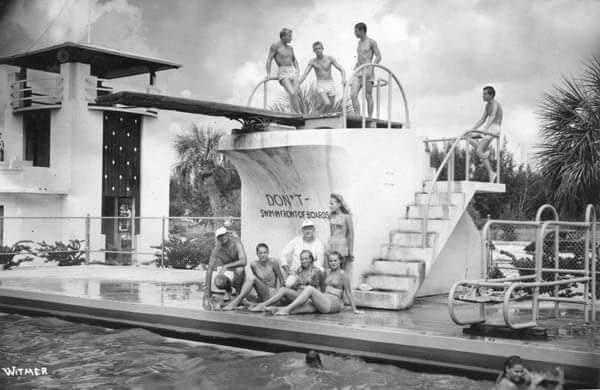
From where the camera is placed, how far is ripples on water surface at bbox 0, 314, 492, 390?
7.33 m

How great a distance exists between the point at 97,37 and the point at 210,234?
8.58 meters

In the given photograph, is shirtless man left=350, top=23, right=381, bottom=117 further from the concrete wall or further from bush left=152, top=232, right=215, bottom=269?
bush left=152, top=232, right=215, bottom=269

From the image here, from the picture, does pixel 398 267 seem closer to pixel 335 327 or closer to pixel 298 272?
pixel 298 272

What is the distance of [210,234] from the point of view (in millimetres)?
20500

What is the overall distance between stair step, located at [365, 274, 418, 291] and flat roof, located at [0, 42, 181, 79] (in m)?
12.6

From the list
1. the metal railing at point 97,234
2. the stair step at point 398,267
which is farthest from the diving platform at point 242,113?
the metal railing at point 97,234

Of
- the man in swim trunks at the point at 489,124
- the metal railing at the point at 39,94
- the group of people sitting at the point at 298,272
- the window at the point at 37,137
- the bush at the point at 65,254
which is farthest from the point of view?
the window at the point at 37,137

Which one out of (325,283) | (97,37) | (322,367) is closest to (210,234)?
(97,37)

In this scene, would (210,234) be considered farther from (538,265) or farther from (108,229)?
(538,265)

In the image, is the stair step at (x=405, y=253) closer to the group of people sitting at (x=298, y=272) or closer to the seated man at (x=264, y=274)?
the group of people sitting at (x=298, y=272)

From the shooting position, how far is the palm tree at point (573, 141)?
10711mm

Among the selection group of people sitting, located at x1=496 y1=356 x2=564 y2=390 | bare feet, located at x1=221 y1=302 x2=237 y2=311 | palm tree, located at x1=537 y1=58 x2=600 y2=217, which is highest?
palm tree, located at x1=537 y1=58 x2=600 y2=217

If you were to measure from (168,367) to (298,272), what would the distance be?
2.24 m

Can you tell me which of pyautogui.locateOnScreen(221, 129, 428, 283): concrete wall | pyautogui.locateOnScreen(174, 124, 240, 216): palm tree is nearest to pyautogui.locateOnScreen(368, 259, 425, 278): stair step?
pyautogui.locateOnScreen(221, 129, 428, 283): concrete wall
